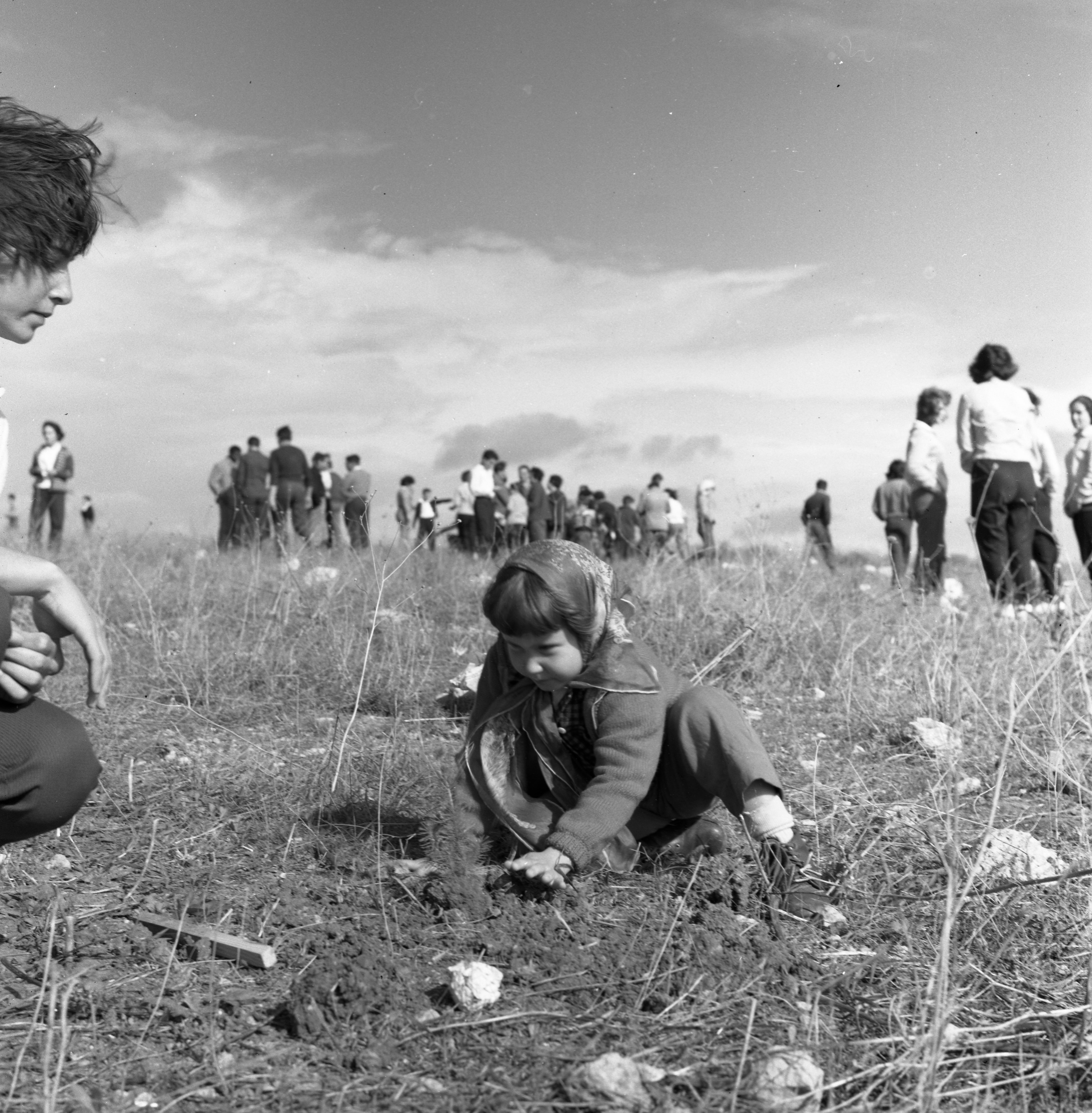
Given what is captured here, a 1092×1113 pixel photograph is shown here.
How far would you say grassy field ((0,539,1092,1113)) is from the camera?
1583 mm

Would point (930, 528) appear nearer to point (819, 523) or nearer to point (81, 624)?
point (819, 523)

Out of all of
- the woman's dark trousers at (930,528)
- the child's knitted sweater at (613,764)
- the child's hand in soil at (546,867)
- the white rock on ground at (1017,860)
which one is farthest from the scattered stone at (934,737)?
the woman's dark trousers at (930,528)

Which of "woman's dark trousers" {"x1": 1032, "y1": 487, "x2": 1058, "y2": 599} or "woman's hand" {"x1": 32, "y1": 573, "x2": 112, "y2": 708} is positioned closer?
"woman's hand" {"x1": 32, "y1": 573, "x2": 112, "y2": 708}

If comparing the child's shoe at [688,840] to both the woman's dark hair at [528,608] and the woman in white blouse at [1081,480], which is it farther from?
the woman in white blouse at [1081,480]

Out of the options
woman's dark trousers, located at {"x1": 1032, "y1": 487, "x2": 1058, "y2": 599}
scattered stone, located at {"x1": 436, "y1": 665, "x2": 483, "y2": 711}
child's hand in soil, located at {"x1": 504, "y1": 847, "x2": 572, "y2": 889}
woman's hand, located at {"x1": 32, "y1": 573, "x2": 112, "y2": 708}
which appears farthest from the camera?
woman's dark trousers, located at {"x1": 1032, "y1": 487, "x2": 1058, "y2": 599}

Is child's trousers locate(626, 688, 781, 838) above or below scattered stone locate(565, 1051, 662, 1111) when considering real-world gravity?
above

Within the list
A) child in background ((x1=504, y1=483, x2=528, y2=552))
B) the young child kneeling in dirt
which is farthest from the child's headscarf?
child in background ((x1=504, y1=483, x2=528, y2=552))

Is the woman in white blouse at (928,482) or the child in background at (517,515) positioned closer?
the woman in white blouse at (928,482)

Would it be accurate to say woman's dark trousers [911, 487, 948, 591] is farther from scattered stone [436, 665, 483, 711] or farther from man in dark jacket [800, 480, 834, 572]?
scattered stone [436, 665, 483, 711]

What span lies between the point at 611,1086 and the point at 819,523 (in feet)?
29.1

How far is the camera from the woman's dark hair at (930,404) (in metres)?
7.55

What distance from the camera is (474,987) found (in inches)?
67.7

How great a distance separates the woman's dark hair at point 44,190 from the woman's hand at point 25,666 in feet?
2.07

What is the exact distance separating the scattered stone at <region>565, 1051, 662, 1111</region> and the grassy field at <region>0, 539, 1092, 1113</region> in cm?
2
